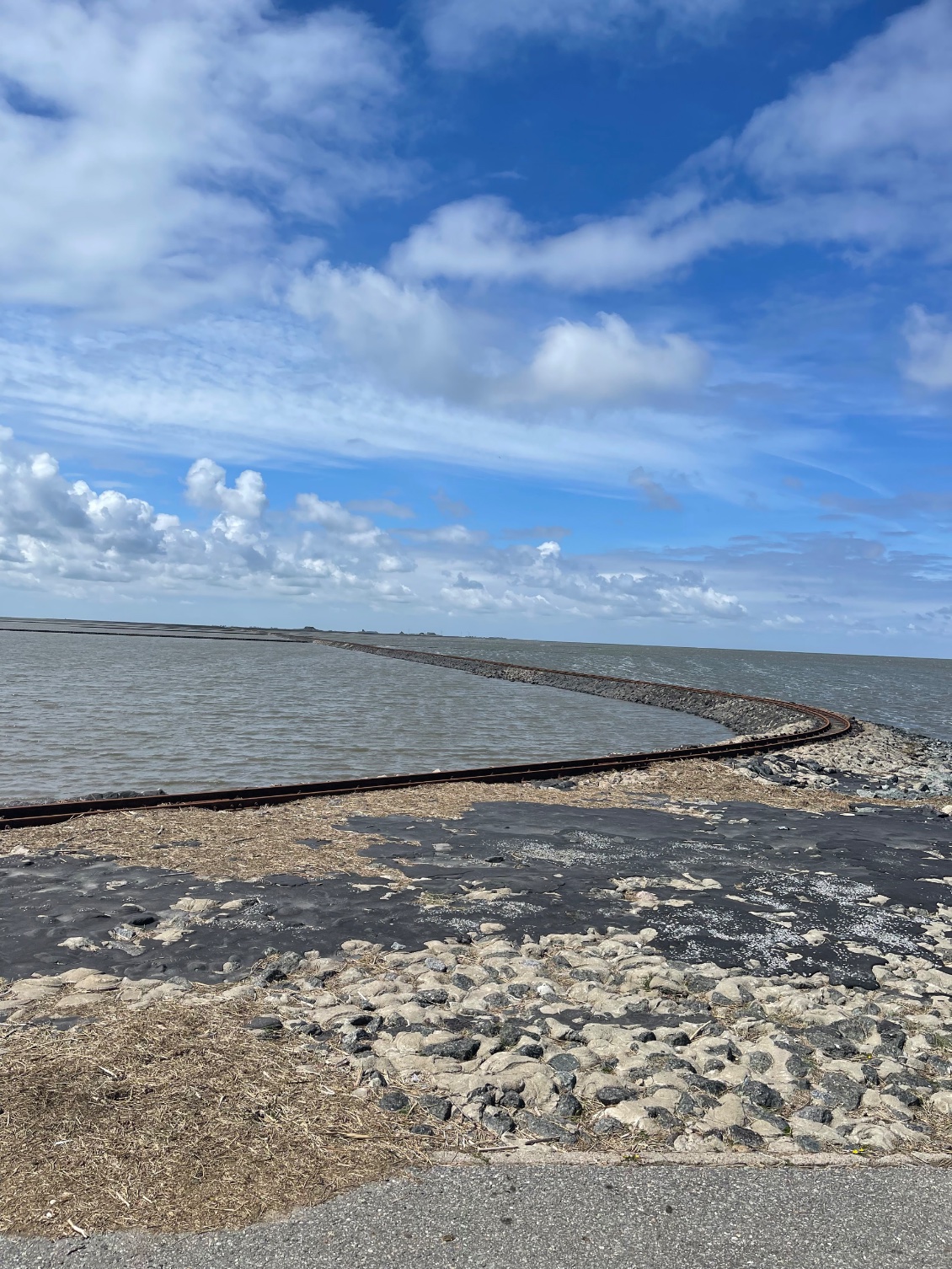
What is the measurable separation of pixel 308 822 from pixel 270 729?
1668 centimetres

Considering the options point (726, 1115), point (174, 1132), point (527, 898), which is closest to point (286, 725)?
point (527, 898)

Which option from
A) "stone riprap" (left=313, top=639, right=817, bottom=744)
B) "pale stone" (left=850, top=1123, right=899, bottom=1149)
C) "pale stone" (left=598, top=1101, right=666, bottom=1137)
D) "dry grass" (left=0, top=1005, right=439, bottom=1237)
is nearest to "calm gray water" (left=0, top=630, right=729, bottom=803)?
"stone riprap" (left=313, top=639, right=817, bottom=744)

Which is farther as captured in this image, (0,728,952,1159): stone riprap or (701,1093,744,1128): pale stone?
(0,728,952,1159): stone riprap

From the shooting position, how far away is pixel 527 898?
9.48 m

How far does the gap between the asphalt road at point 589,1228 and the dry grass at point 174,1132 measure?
0.53ft

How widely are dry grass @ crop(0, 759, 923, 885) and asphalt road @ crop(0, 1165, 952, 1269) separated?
5.94 metres

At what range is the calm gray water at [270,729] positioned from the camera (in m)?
20.3

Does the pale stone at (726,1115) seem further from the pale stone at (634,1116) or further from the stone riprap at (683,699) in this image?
the stone riprap at (683,699)

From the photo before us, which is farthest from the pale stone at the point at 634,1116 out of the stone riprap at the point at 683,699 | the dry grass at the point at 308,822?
Answer: the stone riprap at the point at 683,699

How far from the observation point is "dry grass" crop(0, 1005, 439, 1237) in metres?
4.04

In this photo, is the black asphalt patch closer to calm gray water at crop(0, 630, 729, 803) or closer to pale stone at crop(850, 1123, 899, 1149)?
pale stone at crop(850, 1123, 899, 1149)

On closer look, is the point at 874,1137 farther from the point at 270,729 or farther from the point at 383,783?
the point at 270,729

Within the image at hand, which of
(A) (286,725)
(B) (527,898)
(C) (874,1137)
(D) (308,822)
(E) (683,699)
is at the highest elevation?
(C) (874,1137)

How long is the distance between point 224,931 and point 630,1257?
207 inches
